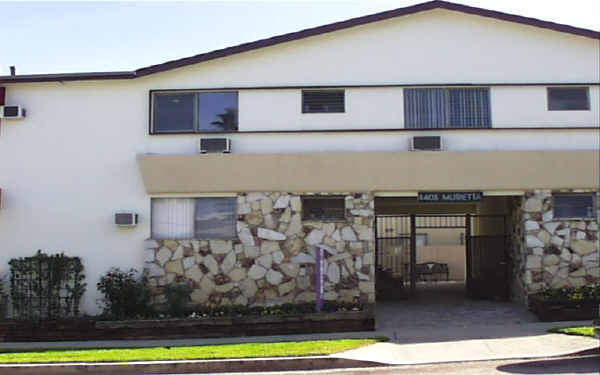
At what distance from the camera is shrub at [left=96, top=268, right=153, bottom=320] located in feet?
51.1

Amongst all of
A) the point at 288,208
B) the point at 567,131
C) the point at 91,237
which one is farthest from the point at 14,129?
the point at 567,131

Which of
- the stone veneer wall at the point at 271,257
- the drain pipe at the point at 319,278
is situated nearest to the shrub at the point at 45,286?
the stone veneer wall at the point at 271,257

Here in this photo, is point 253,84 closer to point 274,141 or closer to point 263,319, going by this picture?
point 274,141

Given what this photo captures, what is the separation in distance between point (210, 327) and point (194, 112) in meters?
5.28

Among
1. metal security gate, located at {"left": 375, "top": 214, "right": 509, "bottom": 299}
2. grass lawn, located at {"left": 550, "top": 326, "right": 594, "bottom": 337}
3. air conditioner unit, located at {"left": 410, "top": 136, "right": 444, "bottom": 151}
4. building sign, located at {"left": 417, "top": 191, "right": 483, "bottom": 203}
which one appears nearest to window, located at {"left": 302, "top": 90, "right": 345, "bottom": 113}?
air conditioner unit, located at {"left": 410, "top": 136, "right": 444, "bottom": 151}

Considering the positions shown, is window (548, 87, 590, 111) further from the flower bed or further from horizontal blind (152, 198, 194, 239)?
horizontal blind (152, 198, 194, 239)

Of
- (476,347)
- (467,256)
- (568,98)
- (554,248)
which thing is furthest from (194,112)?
(554,248)

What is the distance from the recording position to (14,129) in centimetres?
1670

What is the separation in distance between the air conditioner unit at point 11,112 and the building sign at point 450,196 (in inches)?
394

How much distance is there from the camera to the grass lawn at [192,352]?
11.9 meters

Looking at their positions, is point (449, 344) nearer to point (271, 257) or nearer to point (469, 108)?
point (271, 257)

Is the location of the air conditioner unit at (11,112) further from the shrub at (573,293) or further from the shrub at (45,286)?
the shrub at (573,293)

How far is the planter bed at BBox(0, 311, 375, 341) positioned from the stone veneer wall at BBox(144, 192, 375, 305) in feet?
4.25

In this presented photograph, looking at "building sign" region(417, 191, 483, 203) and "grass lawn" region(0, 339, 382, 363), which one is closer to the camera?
"grass lawn" region(0, 339, 382, 363)
